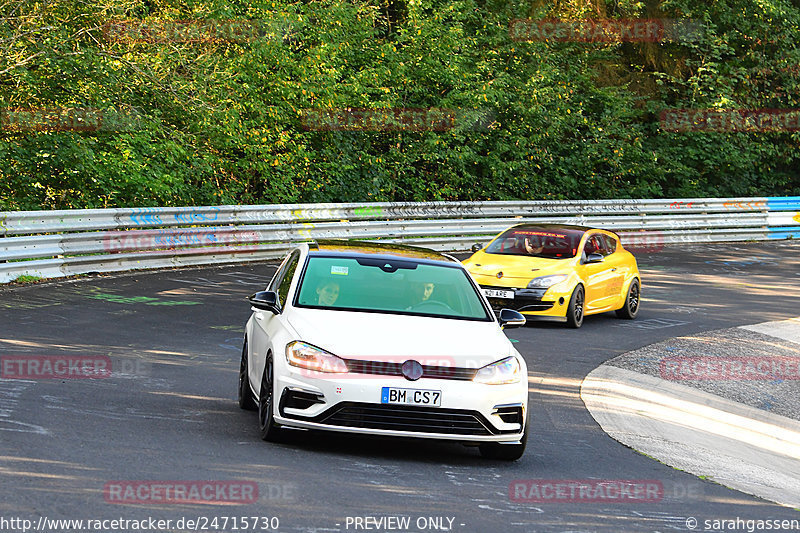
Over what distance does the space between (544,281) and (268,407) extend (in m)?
9.27

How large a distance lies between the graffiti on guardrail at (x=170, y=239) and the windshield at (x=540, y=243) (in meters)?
6.46

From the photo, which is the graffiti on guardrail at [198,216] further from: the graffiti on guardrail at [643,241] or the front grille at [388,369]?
the front grille at [388,369]

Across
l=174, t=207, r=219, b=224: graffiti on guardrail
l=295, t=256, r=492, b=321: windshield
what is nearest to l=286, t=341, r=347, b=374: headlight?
l=295, t=256, r=492, b=321: windshield

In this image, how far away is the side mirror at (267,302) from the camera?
30.0ft

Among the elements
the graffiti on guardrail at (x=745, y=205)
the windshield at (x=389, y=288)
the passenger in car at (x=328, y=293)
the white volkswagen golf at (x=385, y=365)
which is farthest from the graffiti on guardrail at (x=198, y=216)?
the graffiti on guardrail at (x=745, y=205)

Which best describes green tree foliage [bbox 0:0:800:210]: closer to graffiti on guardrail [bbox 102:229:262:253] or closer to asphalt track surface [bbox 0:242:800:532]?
graffiti on guardrail [bbox 102:229:262:253]

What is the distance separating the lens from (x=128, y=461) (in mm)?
7438

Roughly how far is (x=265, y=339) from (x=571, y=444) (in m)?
2.57

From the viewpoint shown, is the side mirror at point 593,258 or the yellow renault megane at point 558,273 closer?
the yellow renault megane at point 558,273

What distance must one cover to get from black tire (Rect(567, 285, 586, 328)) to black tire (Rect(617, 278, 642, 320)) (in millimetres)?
1335

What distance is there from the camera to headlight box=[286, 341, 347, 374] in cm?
810

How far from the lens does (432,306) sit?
9.27m

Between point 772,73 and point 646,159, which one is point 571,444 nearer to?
point 646,159

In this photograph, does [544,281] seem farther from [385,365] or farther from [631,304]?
[385,365]
